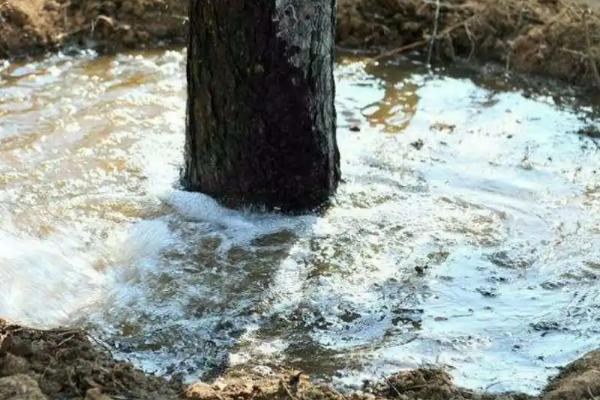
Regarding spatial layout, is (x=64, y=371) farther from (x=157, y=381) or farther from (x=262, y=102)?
(x=262, y=102)

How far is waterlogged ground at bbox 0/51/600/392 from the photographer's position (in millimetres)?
3369

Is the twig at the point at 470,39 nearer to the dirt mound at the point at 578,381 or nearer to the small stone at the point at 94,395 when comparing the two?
the dirt mound at the point at 578,381

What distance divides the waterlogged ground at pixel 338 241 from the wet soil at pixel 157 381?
0.12 m

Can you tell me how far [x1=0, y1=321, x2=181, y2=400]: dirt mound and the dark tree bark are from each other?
53.1 inches

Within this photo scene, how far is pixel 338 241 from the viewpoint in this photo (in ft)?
13.4

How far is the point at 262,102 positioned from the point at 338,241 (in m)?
0.70

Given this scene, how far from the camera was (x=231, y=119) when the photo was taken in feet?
13.5

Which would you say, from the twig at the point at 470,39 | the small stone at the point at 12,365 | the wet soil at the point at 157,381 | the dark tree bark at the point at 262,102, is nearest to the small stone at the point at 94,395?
the wet soil at the point at 157,381

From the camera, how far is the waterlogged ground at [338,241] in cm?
337

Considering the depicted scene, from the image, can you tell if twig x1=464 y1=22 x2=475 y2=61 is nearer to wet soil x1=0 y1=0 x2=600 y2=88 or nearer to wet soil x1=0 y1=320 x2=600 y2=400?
wet soil x1=0 y1=0 x2=600 y2=88

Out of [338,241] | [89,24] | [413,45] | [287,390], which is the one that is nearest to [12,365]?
[287,390]

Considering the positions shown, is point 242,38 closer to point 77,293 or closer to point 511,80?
point 77,293

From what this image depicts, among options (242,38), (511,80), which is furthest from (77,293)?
(511,80)

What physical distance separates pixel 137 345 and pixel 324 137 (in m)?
1.40
